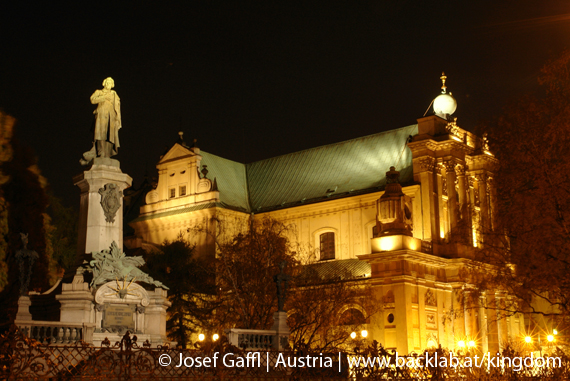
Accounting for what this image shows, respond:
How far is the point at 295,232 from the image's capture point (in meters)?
50.8

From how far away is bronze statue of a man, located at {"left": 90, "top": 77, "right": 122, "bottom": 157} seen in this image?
72.1 ft

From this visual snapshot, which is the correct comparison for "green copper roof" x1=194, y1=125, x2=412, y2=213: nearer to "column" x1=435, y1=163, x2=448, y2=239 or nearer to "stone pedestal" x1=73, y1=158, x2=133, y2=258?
"column" x1=435, y1=163, x2=448, y2=239

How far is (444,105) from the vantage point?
51.6 metres

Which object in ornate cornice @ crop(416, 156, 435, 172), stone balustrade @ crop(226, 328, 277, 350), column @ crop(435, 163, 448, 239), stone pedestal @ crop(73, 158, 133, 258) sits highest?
ornate cornice @ crop(416, 156, 435, 172)

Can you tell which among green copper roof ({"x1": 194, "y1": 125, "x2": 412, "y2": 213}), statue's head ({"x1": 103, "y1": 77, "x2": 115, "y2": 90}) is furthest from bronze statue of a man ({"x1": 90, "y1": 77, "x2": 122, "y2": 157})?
green copper roof ({"x1": 194, "y1": 125, "x2": 412, "y2": 213})

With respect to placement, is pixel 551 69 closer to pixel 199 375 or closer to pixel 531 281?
pixel 531 281

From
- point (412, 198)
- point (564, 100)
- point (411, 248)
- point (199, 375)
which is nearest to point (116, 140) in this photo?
point (199, 375)

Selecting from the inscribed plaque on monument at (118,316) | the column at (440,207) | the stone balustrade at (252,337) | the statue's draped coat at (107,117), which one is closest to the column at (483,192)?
the column at (440,207)

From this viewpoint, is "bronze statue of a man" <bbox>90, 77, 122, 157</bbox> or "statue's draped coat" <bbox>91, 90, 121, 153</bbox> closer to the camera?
"bronze statue of a man" <bbox>90, 77, 122, 157</bbox>

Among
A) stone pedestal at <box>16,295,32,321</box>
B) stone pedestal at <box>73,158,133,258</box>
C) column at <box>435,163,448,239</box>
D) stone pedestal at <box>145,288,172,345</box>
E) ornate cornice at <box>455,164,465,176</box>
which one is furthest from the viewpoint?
ornate cornice at <box>455,164,465,176</box>

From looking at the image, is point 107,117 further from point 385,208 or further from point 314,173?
point 314,173

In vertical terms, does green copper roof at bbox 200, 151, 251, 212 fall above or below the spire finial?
below

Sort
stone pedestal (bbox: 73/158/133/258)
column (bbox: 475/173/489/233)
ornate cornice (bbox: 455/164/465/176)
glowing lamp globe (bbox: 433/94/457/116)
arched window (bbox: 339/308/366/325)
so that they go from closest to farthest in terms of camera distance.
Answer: stone pedestal (bbox: 73/158/133/258)
arched window (bbox: 339/308/366/325)
ornate cornice (bbox: 455/164/465/176)
column (bbox: 475/173/489/233)
glowing lamp globe (bbox: 433/94/457/116)

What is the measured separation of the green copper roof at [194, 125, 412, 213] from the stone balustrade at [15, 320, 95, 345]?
33076 mm
